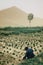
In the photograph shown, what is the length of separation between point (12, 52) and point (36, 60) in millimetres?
607

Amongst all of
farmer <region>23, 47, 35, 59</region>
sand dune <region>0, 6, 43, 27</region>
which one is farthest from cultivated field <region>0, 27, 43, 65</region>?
sand dune <region>0, 6, 43, 27</region>

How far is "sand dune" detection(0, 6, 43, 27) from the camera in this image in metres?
5.47

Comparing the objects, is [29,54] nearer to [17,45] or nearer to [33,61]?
[33,61]

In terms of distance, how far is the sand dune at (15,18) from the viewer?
5.47m

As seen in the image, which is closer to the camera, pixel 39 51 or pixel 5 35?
pixel 39 51

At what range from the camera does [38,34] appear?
5.63 meters

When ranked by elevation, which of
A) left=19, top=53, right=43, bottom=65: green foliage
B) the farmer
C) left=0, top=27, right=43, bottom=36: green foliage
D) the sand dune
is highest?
the sand dune

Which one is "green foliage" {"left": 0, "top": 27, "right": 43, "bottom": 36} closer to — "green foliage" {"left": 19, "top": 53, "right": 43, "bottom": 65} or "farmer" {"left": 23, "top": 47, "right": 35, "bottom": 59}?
"farmer" {"left": 23, "top": 47, "right": 35, "bottom": 59}

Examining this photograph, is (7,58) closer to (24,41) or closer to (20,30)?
(24,41)

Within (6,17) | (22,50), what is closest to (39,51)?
(22,50)

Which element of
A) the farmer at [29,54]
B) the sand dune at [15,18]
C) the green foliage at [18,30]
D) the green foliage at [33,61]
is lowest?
the green foliage at [33,61]

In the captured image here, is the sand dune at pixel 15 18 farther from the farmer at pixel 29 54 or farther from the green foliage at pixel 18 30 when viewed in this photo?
the farmer at pixel 29 54

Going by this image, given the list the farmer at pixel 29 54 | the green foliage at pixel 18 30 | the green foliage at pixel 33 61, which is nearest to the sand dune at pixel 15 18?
the green foliage at pixel 18 30

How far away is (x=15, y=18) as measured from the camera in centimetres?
561
